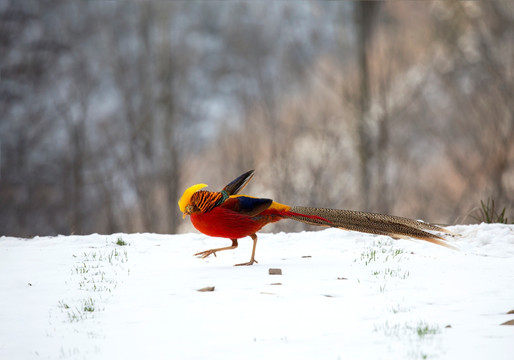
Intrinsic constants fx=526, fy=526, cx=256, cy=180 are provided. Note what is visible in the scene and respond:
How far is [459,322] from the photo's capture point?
3773 millimetres

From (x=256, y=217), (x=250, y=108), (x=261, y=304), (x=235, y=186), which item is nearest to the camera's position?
(x=261, y=304)

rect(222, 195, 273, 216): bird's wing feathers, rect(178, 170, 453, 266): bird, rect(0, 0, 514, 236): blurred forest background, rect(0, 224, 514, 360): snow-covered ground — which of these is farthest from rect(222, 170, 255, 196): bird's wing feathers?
rect(0, 0, 514, 236): blurred forest background

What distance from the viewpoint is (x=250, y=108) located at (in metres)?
17.8

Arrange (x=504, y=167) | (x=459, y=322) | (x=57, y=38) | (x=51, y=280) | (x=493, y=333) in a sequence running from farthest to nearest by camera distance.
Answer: (x=57, y=38) → (x=504, y=167) → (x=51, y=280) → (x=459, y=322) → (x=493, y=333)

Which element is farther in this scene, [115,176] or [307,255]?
[115,176]

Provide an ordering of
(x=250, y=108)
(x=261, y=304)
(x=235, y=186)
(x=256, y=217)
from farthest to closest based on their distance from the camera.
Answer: (x=250, y=108), (x=235, y=186), (x=256, y=217), (x=261, y=304)

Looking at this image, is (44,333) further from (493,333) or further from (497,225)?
(497,225)

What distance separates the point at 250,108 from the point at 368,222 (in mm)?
12374

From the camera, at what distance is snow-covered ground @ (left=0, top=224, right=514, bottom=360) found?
3.47 metres

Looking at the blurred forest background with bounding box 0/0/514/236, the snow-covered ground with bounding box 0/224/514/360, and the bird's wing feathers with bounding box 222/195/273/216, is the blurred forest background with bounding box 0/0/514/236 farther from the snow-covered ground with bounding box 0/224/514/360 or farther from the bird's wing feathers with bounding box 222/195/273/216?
the bird's wing feathers with bounding box 222/195/273/216

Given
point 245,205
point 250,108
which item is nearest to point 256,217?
point 245,205

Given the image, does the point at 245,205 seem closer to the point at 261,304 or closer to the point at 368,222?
the point at 368,222

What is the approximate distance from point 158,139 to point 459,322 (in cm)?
1534

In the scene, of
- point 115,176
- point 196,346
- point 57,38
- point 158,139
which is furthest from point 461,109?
point 196,346
